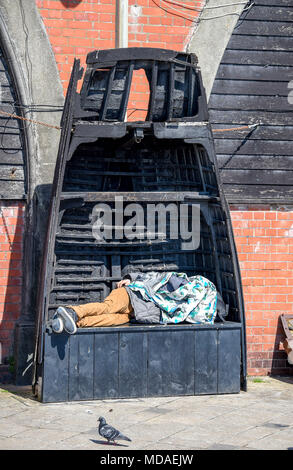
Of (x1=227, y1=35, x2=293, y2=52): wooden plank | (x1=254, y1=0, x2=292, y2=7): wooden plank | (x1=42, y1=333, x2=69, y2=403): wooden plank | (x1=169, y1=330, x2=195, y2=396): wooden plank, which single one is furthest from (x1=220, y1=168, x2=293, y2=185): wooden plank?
(x1=42, y1=333, x2=69, y2=403): wooden plank

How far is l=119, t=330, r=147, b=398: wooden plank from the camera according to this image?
8.84 m

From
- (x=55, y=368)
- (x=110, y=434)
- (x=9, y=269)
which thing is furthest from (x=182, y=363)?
(x=9, y=269)

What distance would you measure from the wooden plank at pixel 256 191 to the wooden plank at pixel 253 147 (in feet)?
1.50

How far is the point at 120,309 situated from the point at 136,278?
0.66 m

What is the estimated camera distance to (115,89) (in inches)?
362

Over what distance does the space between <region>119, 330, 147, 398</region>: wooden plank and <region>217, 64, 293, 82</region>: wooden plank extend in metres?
4.09

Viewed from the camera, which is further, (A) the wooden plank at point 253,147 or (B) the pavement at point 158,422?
(A) the wooden plank at point 253,147

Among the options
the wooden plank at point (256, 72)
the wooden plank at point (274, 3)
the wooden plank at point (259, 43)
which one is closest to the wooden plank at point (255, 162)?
the wooden plank at point (256, 72)

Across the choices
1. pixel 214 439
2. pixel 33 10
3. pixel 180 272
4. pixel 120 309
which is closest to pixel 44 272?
pixel 120 309

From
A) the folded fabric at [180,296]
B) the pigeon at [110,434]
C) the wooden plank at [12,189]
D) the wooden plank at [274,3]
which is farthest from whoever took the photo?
the wooden plank at [274,3]

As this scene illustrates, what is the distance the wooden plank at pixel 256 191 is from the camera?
10719mm

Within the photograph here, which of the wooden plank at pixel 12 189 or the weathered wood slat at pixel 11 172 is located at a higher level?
the weathered wood slat at pixel 11 172

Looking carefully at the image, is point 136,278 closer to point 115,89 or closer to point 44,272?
point 44,272

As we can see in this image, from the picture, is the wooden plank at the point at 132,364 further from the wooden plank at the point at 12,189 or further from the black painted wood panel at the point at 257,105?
the black painted wood panel at the point at 257,105
